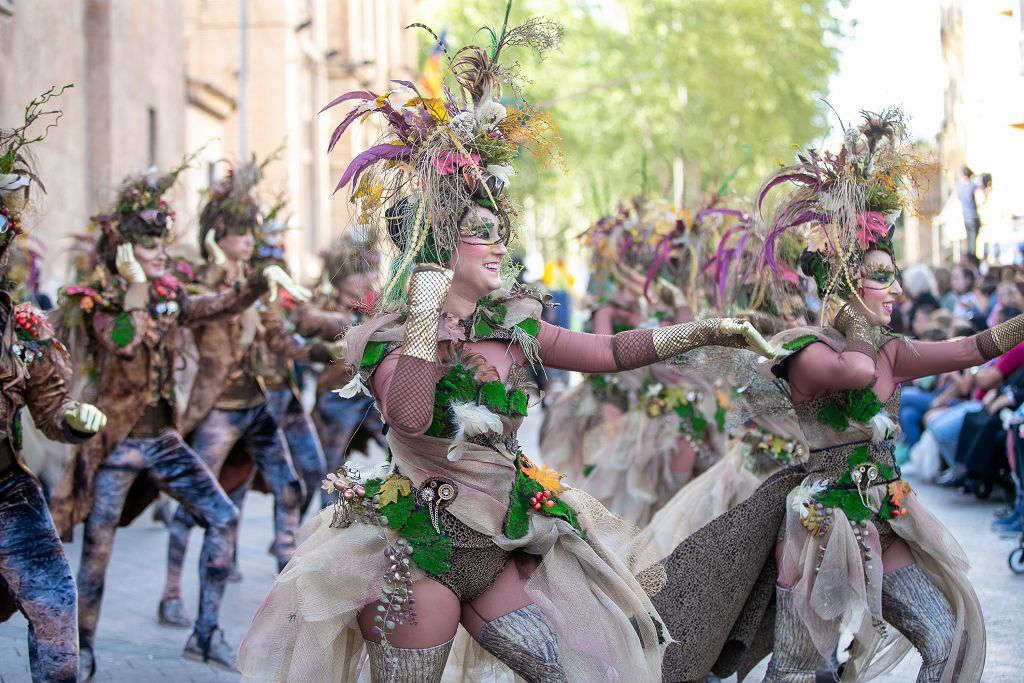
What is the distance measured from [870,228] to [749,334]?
1.20 meters

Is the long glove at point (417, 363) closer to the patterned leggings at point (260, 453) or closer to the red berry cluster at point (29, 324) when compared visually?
the red berry cluster at point (29, 324)

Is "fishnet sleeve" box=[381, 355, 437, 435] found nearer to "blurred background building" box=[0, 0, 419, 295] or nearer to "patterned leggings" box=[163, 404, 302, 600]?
"blurred background building" box=[0, 0, 419, 295]

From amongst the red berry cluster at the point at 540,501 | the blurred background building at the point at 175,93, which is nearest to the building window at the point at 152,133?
the blurred background building at the point at 175,93

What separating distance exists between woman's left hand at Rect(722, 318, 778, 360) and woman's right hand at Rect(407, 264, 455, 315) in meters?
0.99

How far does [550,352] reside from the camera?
4.42 meters

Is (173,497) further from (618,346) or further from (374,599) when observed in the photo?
(618,346)

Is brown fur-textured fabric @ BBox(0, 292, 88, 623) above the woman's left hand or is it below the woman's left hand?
below

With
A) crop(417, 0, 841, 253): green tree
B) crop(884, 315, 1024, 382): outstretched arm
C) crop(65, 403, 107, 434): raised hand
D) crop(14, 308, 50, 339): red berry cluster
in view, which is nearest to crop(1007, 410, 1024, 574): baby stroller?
crop(884, 315, 1024, 382): outstretched arm

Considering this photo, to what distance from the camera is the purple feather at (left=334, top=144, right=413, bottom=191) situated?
Answer: 423cm

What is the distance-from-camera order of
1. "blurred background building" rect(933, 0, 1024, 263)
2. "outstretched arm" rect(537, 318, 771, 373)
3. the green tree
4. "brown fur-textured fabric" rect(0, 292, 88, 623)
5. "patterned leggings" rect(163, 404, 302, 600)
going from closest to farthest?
"outstretched arm" rect(537, 318, 771, 373) → "brown fur-textured fabric" rect(0, 292, 88, 623) → "patterned leggings" rect(163, 404, 302, 600) → "blurred background building" rect(933, 0, 1024, 263) → the green tree

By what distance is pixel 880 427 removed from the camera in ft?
16.3

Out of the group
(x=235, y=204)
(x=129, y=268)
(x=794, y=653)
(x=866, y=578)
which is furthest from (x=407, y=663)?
(x=235, y=204)

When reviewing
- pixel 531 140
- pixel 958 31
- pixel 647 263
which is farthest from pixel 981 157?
pixel 531 140

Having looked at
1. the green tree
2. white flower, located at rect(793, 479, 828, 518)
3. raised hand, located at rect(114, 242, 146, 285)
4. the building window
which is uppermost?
the green tree
